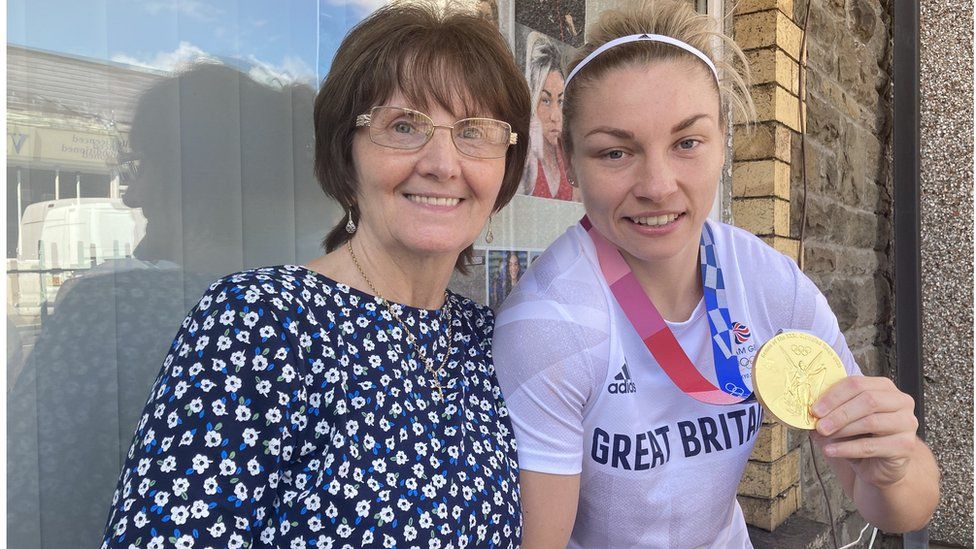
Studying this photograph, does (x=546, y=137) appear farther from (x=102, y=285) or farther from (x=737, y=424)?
(x=102, y=285)

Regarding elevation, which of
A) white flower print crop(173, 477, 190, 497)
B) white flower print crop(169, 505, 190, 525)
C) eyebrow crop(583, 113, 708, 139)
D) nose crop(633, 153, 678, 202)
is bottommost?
white flower print crop(169, 505, 190, 525)

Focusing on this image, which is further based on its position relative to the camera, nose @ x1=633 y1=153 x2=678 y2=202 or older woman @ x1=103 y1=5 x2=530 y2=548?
nose @ x1=633 y1=153 x2=678 y2=202

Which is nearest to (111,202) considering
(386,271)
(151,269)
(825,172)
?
(151,269)

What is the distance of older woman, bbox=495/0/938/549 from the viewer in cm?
161

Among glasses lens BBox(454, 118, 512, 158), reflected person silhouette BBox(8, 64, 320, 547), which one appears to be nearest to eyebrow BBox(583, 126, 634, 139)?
glasses lens BBox(454, 118, 512, 158)

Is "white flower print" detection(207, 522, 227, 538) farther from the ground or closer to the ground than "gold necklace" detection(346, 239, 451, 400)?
closer to the ground

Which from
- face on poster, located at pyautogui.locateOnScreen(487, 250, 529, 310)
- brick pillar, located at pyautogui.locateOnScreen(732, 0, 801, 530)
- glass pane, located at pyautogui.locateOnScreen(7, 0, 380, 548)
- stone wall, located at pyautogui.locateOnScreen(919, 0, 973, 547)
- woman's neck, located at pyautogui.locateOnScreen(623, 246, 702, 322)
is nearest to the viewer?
glass pane, located at pyautogui.locateOnScreen(7, 0, 380, 548)

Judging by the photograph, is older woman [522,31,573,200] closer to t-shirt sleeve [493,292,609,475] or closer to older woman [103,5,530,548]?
older woman [103,5,530,548]

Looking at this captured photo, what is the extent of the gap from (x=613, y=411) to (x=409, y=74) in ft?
2.89

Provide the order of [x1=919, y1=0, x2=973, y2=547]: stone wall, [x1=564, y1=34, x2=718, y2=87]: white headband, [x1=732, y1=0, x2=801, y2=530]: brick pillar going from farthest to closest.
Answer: [x1=919, y1=0, x2=973, y2=547]: stone wall
[x1=732, y1=0, x2=801, y2=530]: brick pillar
[x1=564, y1=34, x2=718, y2=87]: white headband

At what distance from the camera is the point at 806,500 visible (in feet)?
13.3

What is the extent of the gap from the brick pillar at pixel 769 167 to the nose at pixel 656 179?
2.15 metres

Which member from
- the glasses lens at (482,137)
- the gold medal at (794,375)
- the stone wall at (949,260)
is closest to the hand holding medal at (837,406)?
the gold medal at (794,375)

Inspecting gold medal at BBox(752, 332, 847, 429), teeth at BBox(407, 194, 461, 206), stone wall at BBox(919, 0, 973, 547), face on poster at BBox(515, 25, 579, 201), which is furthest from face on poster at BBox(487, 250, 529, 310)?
stone wall at BBox(919, 0, 973, 547)
